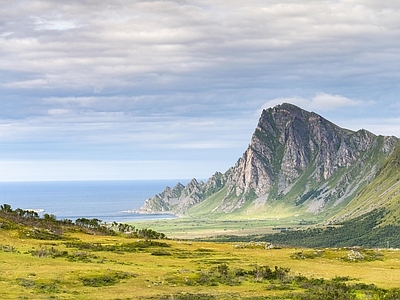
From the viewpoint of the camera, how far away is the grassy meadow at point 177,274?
81250 millimetres

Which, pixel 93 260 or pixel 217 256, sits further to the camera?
pixel 217 256

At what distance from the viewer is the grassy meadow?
267 ft

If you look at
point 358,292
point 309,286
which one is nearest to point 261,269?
point 309,286

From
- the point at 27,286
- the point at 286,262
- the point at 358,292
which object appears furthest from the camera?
the point at 286,262

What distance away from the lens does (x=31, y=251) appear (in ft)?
367

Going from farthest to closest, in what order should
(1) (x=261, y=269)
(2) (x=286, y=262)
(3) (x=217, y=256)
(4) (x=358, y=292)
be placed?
1. (3) (x=217, y=256)
2. (2) (x=286, y=262)
3. (1) (x=261, y=269)
4. (4) (x=358, y=292)

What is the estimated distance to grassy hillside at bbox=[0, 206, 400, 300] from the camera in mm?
81312

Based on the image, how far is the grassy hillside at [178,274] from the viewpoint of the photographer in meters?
81.3

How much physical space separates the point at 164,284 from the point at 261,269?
24370 mm

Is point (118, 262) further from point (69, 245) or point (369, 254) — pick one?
point (369, 254)

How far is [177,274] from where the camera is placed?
3858 inches

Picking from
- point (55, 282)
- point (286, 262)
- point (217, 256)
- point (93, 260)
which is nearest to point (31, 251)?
→ point (93, 260)

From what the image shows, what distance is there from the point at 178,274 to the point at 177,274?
17 cm

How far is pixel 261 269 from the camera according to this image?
4190 inches
